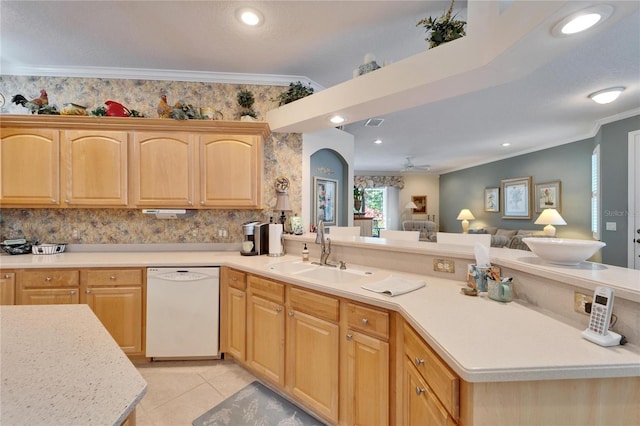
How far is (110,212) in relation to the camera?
2.94 meters

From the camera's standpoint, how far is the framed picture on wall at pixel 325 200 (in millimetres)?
3680


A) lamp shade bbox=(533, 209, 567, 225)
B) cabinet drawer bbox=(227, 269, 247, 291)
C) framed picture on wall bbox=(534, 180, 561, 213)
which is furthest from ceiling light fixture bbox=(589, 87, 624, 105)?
cabinet drawer bbox=(227, 269, 247, 291)

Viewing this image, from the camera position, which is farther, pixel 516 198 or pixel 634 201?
pixel 516 198

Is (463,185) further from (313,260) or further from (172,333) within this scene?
(172,333)

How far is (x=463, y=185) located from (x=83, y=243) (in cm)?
881

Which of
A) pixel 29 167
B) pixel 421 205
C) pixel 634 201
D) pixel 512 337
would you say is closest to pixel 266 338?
pixel 512 337

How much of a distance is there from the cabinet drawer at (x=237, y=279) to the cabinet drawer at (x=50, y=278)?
1303 millimetres

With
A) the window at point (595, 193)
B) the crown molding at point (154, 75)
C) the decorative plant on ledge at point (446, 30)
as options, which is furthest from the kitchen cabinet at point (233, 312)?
the window at point (595, 193)

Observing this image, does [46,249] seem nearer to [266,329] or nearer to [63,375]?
[266,329]

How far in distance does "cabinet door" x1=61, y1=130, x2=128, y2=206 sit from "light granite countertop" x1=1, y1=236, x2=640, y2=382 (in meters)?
2.03

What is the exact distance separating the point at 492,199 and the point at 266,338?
717cm

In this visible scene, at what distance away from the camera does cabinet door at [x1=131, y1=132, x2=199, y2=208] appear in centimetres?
265

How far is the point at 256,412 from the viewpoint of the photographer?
6.05ft

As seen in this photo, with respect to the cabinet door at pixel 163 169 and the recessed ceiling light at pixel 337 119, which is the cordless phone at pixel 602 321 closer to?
the recessed ceiling light at pixel 337 119
